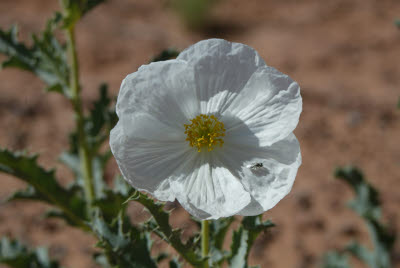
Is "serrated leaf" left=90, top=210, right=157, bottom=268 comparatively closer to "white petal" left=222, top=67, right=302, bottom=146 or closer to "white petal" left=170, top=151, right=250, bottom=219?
"white petal" left=170, top=151, right=250, bottom=219

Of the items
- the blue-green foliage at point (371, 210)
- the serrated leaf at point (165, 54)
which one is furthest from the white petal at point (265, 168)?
the blue-green foliage at point (371, 210)

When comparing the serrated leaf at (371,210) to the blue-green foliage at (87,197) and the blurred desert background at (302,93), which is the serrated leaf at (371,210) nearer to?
the blurred desert background at (302,93)

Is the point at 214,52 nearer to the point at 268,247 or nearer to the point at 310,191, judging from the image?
the point at 268,247

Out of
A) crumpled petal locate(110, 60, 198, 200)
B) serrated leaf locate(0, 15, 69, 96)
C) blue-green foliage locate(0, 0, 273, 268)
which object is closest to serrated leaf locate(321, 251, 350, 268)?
blue-green foliage locate(0, 0, 273, 268)

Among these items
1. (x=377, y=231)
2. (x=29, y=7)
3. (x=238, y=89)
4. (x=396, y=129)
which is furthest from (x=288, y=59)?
(x=238, y=89)

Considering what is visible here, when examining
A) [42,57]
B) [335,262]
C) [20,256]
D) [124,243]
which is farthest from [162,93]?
[335,262]

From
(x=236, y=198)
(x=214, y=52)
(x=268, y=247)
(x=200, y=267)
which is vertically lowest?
(x=268, y=247)

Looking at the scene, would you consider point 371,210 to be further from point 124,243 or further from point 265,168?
point 124,243
